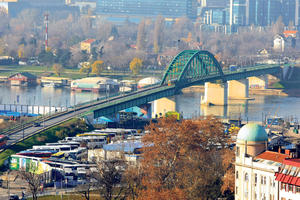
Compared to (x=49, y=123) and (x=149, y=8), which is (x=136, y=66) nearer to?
(x=49, y=123)

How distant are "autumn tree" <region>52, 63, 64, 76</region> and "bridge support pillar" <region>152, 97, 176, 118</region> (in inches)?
1352

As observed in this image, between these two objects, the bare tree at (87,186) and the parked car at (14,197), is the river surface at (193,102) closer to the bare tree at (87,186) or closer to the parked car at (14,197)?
the bare tree at (87,186)

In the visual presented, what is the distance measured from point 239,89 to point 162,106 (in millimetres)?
16929

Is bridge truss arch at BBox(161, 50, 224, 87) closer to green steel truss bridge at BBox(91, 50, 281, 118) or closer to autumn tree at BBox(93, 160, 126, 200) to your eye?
green steel truss bridge at BBox(91, 50, 281, 118)

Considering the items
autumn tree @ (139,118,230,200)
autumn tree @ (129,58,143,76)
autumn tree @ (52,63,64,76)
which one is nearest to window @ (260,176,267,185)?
autumn tree @ (139,118,230,200)

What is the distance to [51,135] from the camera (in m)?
53.4

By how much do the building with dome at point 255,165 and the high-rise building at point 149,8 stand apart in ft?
484

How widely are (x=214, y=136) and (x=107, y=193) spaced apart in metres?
8.42

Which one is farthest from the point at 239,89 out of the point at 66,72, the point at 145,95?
the point at 66,72

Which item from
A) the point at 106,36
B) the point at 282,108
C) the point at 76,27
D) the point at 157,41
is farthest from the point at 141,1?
the point at 282,108

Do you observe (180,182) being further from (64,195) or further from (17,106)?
(17,106)

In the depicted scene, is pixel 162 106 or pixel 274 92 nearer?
pixel 162 106

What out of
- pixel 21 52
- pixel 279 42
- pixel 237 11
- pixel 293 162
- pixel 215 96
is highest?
pixel 237 11

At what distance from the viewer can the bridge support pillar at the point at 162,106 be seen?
7269cm
